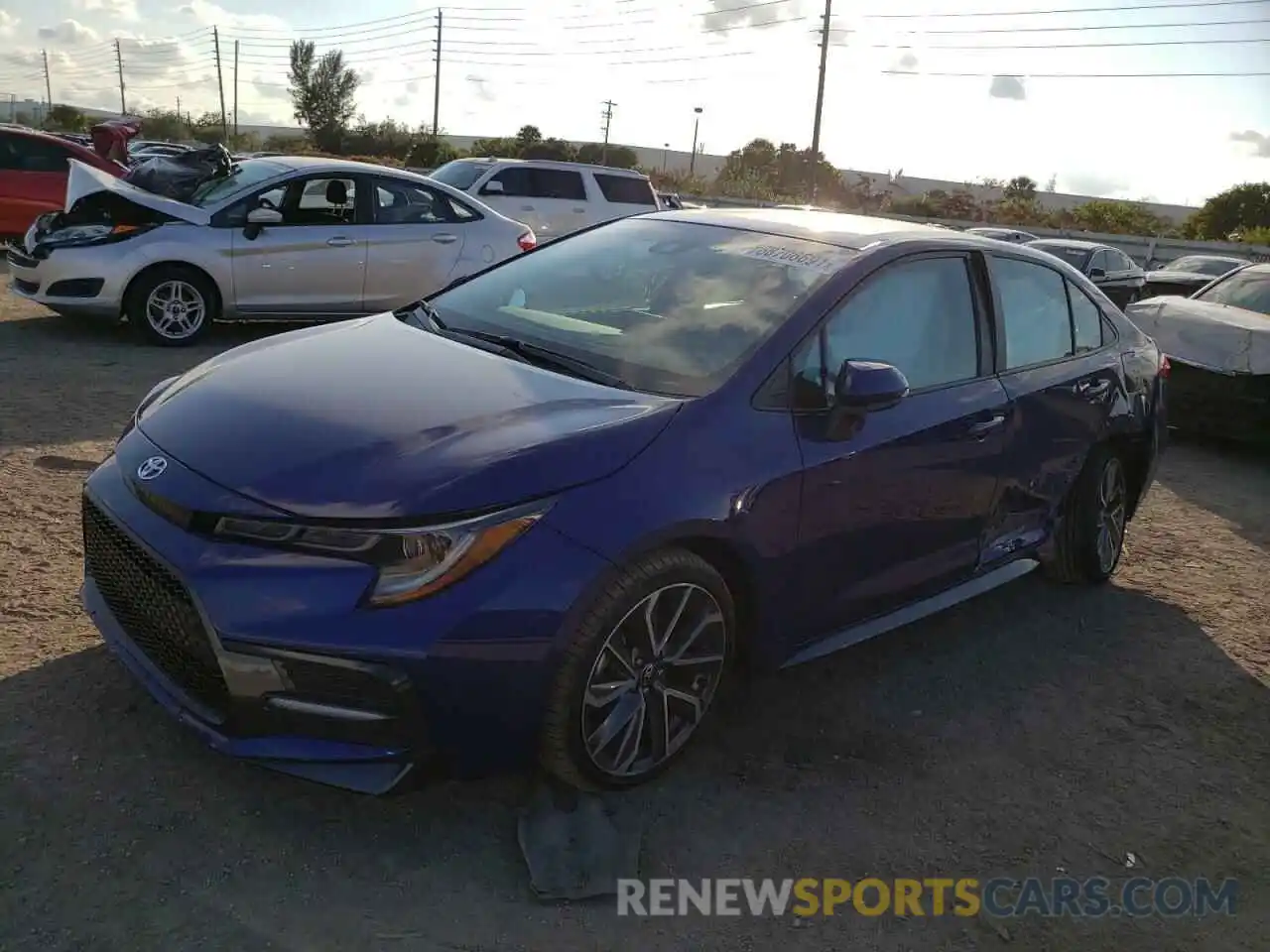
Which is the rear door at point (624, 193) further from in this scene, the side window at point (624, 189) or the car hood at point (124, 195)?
the car hood at point (124, 195)

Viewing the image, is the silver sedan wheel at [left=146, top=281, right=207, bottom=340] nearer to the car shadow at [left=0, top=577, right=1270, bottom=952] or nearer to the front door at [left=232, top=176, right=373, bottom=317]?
the front door at [left=232, top=176, right=373, bottom=317]

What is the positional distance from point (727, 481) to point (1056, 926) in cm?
146

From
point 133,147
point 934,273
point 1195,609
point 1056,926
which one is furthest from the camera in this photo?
point 133,147

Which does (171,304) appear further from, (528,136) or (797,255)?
(528,136)

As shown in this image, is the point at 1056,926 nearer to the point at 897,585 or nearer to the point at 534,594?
the point at 897,585

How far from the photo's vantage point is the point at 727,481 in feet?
9.95

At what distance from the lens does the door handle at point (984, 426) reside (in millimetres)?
3889

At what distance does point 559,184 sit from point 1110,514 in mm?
12217

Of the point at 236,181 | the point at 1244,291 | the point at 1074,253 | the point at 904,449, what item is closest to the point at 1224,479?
the point at 1244,291

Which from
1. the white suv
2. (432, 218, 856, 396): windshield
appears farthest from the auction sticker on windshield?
the white suv

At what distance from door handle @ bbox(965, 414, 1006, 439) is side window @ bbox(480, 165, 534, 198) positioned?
12.4m

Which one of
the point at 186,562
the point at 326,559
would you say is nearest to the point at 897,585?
the point at 326,559

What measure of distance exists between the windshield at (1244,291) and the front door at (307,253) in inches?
298

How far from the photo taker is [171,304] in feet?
27.5
